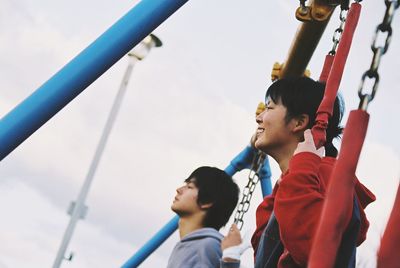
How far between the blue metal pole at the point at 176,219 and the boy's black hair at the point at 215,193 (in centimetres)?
71

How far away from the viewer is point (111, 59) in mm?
1377

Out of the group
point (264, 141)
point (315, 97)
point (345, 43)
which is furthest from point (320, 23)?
point (345, 43)

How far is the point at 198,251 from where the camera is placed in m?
1.71

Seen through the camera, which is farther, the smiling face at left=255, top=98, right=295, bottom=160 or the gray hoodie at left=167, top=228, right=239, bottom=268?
the gray hoodie at left=167, top=228, right=239, bottom=268

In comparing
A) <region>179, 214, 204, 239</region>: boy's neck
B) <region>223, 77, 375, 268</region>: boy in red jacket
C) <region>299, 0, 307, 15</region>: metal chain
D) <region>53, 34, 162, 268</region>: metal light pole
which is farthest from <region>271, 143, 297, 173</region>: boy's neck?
<region>53, 34, 162, 268</region>: metal light pole

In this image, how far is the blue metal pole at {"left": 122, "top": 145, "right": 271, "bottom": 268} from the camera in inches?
110

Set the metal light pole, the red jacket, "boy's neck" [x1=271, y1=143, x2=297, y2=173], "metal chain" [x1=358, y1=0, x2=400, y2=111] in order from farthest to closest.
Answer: the metal light pole → "boy's neck" [x1=271, y1=143, x2=297, y2=173] → the red jacket → "metal chain" [x1=358, y1=0, x2=400, y2=111]

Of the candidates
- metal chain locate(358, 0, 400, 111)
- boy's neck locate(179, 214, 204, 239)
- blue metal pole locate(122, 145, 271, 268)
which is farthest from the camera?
blue metal pole locate(122, 145, 271, 268)

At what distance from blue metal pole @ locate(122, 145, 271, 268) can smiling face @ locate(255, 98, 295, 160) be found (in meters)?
1.56

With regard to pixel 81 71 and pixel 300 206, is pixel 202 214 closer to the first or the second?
pixel 81 71

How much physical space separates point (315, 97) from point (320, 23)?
677mm

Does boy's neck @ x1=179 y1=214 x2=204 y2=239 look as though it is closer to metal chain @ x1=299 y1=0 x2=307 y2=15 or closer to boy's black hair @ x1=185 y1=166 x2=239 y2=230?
boy's black hair @ x1=185 y1=166 x2=239 y2=230

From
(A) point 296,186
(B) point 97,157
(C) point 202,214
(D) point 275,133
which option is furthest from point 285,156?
(B) point 97,157

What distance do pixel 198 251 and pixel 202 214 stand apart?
0.73 feet
